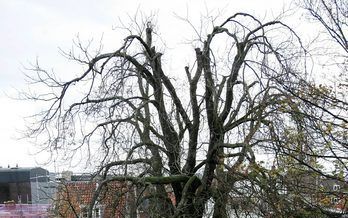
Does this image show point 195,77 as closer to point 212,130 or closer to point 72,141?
point 212,130

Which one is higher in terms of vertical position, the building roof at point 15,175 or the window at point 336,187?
the building roof at point 15,175

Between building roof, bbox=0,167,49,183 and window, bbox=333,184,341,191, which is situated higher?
building roof, bbox=0,167,49,183

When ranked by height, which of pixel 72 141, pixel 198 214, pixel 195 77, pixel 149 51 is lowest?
pixel 198 214

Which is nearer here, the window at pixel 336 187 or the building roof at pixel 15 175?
the window at pixel 336 187

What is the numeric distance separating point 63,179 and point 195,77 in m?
5.03

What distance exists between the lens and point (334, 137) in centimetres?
877

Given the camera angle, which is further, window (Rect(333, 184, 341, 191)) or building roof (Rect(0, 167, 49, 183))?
building roof (Rect(0, 167, 49, 183))

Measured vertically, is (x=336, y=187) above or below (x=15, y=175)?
below

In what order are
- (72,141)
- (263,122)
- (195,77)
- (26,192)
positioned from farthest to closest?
1. (26,192)
2. (195,77)
3. (72,141)
4. (263,122)

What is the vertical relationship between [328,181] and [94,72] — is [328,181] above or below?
below

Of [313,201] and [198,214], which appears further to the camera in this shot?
[198,214]

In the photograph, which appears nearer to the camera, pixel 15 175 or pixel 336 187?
pixel 336 187

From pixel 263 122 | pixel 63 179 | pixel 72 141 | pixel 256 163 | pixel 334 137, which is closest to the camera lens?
pixel 334 137

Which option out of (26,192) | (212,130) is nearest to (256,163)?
(212,130)
